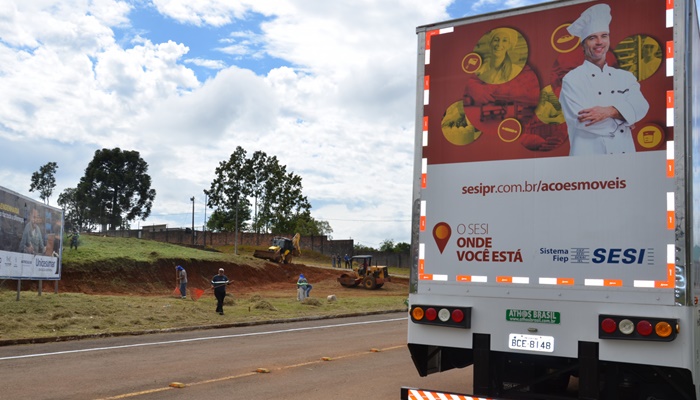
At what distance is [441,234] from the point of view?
6.74 meters

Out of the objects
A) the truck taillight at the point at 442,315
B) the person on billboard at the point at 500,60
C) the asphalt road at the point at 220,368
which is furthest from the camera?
the asphalt road at the point at 220,368

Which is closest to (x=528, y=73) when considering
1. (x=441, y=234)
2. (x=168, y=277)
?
(x=441, y=234)

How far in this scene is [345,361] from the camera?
44.0 feet

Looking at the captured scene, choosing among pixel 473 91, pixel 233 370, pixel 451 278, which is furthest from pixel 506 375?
pixel 233 370

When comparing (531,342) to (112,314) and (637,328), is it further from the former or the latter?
(112,314)

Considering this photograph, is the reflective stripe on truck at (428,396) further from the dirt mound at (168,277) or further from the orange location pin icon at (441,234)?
the dirt mound at (168,277)

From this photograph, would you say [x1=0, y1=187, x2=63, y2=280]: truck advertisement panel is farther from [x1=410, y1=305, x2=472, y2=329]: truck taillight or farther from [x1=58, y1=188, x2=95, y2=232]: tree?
[x1=58, y1=188, x2=95, y2=232]: tree

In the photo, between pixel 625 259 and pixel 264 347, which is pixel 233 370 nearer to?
pixel 264 347

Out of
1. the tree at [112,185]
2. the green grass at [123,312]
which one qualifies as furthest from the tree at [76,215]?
the green grass at [123,312]

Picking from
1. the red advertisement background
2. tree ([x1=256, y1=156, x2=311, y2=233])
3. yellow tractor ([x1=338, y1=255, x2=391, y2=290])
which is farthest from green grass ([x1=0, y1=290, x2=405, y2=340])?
tree ([x1=256, y1=156, x2=311, y2=233])

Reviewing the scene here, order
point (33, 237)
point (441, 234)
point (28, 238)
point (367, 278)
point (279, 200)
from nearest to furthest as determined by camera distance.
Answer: point (441, 234), point (28, 238), point (33, 237), point (367, 278), point (279, 200)

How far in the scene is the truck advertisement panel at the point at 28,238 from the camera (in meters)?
20.8

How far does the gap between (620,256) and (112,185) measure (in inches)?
4224

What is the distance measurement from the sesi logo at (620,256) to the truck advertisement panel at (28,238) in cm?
1849
